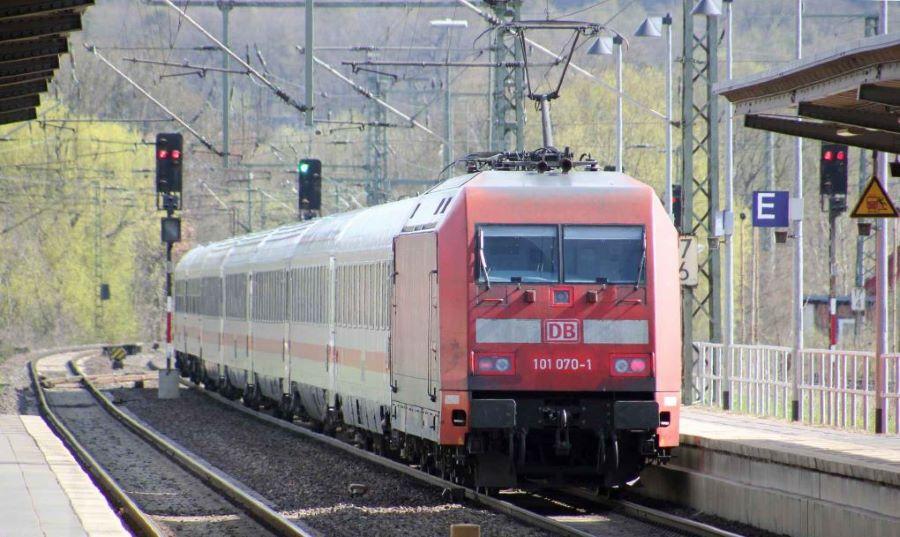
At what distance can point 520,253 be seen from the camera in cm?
1545

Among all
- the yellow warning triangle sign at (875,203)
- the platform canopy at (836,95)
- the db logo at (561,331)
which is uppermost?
the platform canopy at (836,95)

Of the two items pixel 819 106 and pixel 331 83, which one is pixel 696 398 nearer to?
pixel 819 106

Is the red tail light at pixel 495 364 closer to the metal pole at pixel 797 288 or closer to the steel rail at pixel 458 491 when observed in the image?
the steel rail at pixel 458 491

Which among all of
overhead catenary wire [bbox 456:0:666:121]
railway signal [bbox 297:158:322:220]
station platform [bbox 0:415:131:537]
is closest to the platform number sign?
overhead catenary wire [bbox 456:0:666:121]

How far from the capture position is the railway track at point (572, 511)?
1376 cm

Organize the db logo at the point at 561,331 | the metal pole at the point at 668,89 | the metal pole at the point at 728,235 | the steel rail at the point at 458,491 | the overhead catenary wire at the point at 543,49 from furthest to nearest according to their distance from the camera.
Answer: the metal pole at the point at 668,89, the overhead catenary wire at the point at 543,49, the metal pole at the point at 728,235, the db logo at the point at 561,331, the steel rail at the point at 458,491

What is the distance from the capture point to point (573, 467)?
50.4 ft

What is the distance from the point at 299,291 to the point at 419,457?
797 cm

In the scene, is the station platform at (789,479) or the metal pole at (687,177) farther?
the metal pole at (687,177)

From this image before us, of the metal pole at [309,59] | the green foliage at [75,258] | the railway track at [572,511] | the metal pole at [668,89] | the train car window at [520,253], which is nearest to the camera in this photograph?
the railway track at [572,511]

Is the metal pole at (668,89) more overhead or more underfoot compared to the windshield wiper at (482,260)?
more overhead

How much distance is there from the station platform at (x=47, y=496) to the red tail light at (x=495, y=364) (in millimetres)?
3523

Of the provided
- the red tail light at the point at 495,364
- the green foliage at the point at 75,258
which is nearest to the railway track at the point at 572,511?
the red tail light at the point at 495,364

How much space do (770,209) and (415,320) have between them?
7755 millimetres
